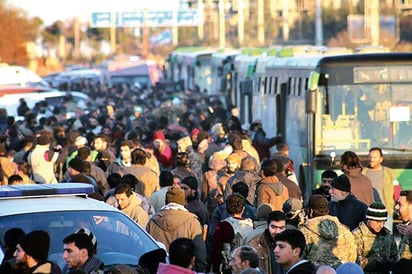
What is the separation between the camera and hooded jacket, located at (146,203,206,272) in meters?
11.5

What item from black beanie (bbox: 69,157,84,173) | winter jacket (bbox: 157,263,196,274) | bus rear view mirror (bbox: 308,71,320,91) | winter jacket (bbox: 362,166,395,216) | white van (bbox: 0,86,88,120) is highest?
bus rear view mirror (bbox: 308,71,320,91)

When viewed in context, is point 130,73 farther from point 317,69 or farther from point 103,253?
point 103,253

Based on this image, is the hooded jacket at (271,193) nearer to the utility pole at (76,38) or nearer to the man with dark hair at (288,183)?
the man with dark hair at (288,183)

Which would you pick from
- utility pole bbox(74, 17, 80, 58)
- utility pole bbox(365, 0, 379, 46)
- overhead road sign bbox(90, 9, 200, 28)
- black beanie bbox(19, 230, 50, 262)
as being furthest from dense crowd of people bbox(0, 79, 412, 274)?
utility pole bbox(74, 17, 80, 58)

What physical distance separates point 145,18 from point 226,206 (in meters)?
84.5

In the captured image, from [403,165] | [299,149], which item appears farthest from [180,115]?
[403,165]

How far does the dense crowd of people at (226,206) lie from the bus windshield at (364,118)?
4.11 ft

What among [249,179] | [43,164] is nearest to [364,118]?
[43,164]

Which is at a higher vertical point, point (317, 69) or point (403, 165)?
point (317, 69)

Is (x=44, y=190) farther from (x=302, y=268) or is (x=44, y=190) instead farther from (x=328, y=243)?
(x=302, y=268)

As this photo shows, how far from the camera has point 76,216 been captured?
32.6 feet

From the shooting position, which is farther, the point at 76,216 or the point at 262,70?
the point at 262,70

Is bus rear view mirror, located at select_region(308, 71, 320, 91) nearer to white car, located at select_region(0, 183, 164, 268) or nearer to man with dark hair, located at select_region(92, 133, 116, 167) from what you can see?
man with dark hair, located at select_region(92, 133, 116, 167)

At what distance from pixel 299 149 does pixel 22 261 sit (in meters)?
13.0
